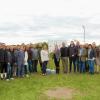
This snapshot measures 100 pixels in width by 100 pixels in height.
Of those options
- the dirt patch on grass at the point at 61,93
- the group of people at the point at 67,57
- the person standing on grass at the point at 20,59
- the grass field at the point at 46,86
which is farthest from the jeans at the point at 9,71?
the dirt patch on grass at the point at 61,93

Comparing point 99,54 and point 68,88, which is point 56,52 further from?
point 68,88

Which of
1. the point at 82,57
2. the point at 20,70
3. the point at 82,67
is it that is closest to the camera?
the point at 20,70

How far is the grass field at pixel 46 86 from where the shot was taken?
1558 cm

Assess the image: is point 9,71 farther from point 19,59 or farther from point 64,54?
point 64,54

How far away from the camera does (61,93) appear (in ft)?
53.6

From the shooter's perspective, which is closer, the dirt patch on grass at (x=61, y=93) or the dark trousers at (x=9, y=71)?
the dirt patch on grass at (x=61, y=93)

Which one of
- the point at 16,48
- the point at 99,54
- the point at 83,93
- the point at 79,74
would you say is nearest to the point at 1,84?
the point at 16,48

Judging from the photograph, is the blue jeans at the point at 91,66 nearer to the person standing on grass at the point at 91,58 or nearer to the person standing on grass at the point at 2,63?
the person standing on grass at the point at 91,58

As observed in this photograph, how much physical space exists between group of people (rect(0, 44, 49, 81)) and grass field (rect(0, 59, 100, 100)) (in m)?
0.68

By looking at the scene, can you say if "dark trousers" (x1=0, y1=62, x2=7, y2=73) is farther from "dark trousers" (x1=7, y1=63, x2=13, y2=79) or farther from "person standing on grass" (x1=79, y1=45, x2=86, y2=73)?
"person standing on grass" (x1=79, y1=45, x2=86, y2=73)

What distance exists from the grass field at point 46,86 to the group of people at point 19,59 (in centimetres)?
68

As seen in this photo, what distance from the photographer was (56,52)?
22594mm

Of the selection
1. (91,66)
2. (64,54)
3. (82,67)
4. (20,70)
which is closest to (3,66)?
(20,70)

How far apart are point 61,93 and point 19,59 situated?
4.76 m
